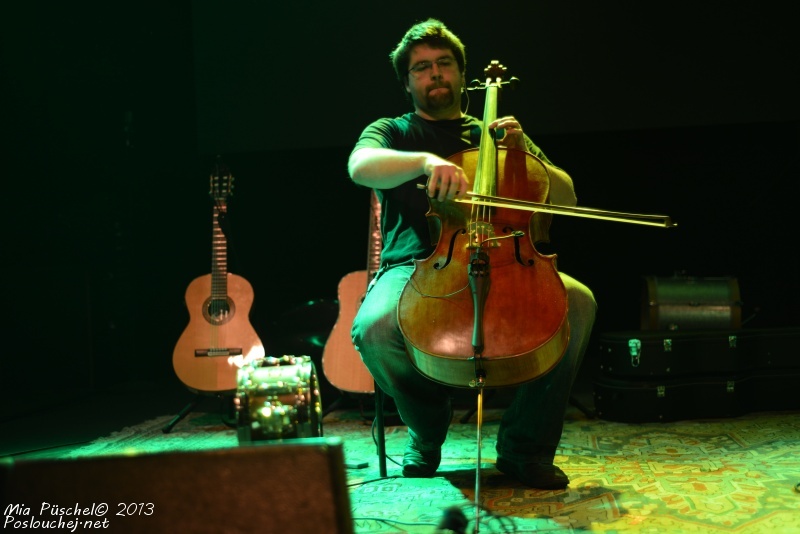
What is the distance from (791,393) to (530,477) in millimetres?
1905

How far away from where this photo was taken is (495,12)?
3.62 meters

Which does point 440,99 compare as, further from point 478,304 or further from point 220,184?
point 220,184

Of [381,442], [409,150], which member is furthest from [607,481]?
[409,150]

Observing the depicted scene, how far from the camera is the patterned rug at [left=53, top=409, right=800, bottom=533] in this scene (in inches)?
68.0

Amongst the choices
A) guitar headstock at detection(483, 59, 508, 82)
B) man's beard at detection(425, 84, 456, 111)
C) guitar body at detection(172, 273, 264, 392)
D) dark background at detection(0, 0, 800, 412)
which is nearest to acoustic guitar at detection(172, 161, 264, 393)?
guitar body at detection(172, 273, 264, 392)

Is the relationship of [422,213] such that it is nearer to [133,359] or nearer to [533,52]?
[533,52]

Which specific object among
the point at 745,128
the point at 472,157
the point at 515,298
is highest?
Result: the point at 745,128

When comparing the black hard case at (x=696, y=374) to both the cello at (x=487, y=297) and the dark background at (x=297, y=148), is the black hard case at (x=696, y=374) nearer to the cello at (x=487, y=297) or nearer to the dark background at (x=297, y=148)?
the dark background at (x=297, y=148)

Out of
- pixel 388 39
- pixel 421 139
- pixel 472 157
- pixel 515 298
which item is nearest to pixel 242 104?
pixel 388 39

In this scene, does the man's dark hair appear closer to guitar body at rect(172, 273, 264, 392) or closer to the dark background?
the dark background

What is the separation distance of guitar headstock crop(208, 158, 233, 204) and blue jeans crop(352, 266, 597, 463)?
1.68 meters

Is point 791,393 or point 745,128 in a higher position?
point 745,128

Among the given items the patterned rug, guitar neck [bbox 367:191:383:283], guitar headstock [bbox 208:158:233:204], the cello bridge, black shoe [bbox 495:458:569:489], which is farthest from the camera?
guitar headstock [bbox 208:158:233:204]

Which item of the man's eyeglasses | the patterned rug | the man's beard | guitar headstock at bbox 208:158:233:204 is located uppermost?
the man's eyeglasses
